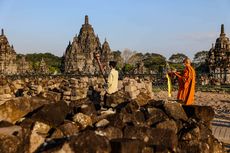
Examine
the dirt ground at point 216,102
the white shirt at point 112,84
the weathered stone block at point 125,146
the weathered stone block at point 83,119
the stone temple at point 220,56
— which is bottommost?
the dirt ground at point 216,102

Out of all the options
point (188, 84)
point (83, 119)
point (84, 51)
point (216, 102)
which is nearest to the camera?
point (83, 119)

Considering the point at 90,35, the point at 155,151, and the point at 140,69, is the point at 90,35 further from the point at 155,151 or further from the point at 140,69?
the point at 155,151

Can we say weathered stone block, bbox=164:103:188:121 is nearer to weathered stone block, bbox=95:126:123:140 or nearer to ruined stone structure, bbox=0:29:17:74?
weathered stone block, bbox=95:126:123:140

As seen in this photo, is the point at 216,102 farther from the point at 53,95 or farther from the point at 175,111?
the point at 175,111

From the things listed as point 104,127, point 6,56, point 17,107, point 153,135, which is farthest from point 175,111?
point 6,56

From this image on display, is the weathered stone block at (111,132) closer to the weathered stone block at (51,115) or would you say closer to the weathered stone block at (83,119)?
the weathered stone block at (83,119)

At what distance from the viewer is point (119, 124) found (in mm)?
6086

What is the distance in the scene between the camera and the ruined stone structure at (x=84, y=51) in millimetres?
54656

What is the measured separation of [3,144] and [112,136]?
1.72 m

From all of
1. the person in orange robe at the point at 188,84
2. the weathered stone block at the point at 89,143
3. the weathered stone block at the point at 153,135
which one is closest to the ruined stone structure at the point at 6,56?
the person in orange robe at the point at 188,84

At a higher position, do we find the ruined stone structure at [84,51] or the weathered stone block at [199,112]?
the ruined stone structure at [84,51]

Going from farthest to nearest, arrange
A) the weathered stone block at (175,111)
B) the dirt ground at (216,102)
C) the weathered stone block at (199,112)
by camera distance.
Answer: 1. the dirt ground at (216,102)
2. the weathered stone block at (199,112)
3. the weathered stone block at (175,111)

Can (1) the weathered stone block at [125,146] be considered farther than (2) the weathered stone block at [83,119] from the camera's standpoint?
No

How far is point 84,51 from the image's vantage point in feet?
194
